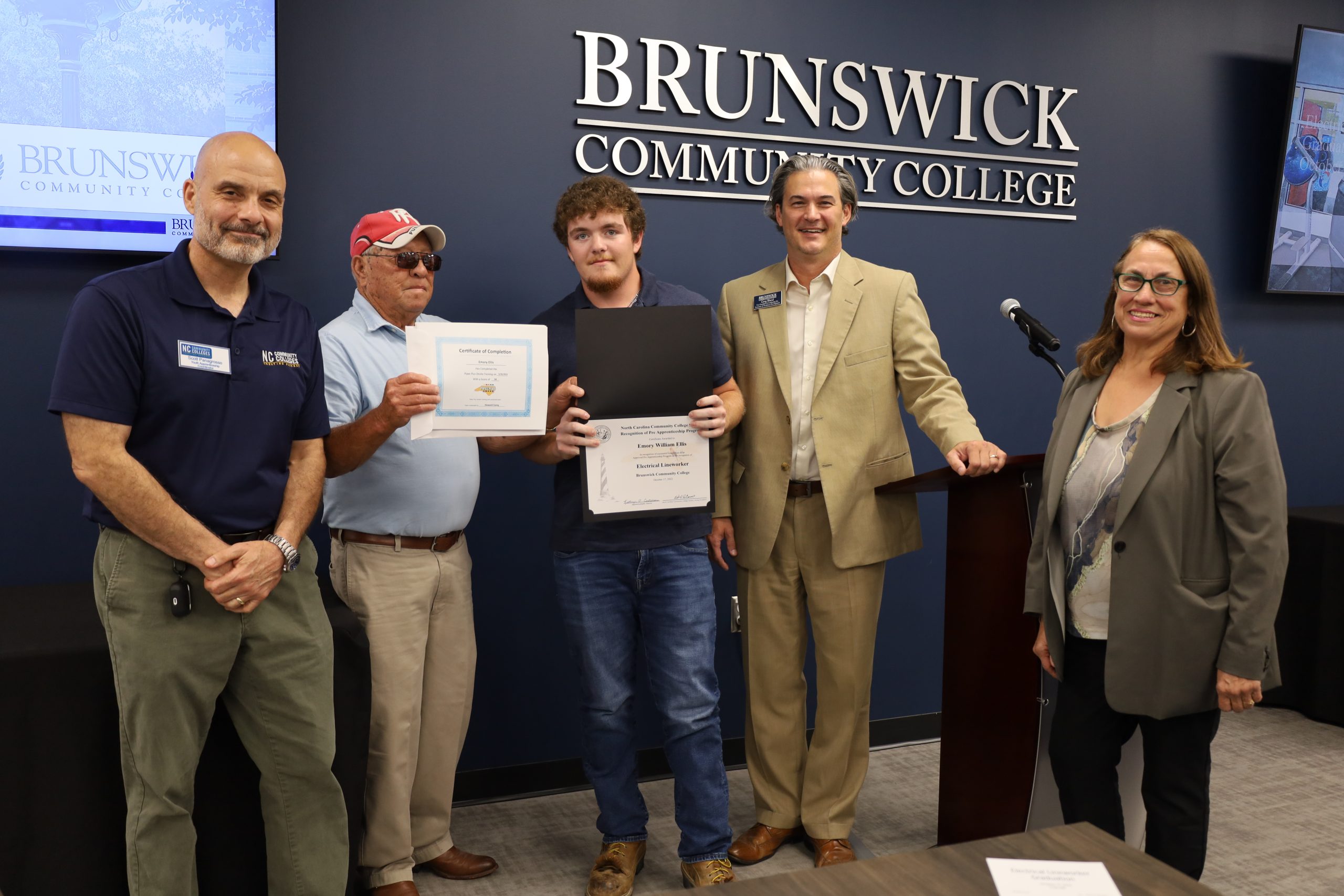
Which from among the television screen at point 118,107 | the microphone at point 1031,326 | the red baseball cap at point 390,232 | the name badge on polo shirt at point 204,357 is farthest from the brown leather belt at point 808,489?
the television screen at point 118,107

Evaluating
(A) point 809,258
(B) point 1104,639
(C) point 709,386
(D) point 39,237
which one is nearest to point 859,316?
(A) point 809,258

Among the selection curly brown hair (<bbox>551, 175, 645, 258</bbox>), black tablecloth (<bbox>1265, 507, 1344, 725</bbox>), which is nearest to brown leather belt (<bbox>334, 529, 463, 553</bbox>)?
curly brown hair (<bbox>551, 175, 645, 258</bbox>)

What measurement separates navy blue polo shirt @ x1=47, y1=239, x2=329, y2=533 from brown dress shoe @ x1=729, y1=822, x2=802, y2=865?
1.70 meters

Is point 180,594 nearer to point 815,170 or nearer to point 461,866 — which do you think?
point 461,866

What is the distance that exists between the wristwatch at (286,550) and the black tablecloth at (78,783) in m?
0.37

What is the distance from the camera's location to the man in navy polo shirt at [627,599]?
2.60m

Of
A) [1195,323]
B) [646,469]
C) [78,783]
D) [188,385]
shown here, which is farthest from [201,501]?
[1195,323]

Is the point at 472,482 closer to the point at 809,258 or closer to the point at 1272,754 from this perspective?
the point at 809,258

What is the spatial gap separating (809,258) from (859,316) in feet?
0.74

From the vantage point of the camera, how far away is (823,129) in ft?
12.2

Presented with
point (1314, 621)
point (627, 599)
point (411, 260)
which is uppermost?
point (411, 260)

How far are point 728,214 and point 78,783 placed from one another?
8.59 feet

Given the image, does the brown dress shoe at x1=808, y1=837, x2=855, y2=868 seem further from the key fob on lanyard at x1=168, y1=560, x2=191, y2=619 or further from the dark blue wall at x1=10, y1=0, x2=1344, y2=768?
the key fob on lanyard at x1=168, y1=560, x2=191, y2=619

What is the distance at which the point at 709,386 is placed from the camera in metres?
2.58
